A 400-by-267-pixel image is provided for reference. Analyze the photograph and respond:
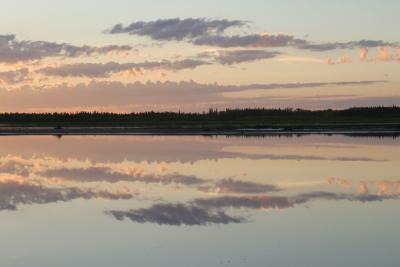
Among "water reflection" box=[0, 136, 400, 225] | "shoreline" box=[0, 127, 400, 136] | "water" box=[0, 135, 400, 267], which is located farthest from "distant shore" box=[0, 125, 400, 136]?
"water" box=[0, 135, 400, 267]

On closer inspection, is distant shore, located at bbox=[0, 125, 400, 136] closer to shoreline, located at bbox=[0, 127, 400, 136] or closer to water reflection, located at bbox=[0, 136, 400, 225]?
shoreline, located at bbox=[0, 127, 400, 136]

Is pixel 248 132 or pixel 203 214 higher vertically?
pixel 248 132

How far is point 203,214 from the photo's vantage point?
11.9m

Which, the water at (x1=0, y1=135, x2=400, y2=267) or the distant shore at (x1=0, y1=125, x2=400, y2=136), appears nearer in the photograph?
the water at (x1=0, y1=135, x2=400, y2=267)

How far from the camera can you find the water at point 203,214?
9062mm

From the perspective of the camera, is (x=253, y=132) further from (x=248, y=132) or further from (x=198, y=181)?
(x=198, y=181)

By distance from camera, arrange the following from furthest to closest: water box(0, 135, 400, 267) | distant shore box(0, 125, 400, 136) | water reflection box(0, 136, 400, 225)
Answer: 1. distant shore box(0, 125, 400, 136)
2. water reflection box(0, 136, 400, 225)
3. water box(0, 135, 400, 267)

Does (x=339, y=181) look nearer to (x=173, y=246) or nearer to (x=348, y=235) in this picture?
Answer: (x=348, y=235)

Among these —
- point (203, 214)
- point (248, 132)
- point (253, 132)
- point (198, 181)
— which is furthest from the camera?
point (253, 132)

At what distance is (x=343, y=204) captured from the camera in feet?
42.1

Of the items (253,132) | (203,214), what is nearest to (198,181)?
(203,214)

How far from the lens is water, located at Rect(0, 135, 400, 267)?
9.06 metres

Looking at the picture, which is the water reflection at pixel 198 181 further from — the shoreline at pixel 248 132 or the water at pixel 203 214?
the shoreline at pixel 248 132

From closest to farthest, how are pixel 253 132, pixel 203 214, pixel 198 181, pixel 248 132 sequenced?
pixel 203 214, pixel 198 181, pixel 248 132, pixel 253 132
